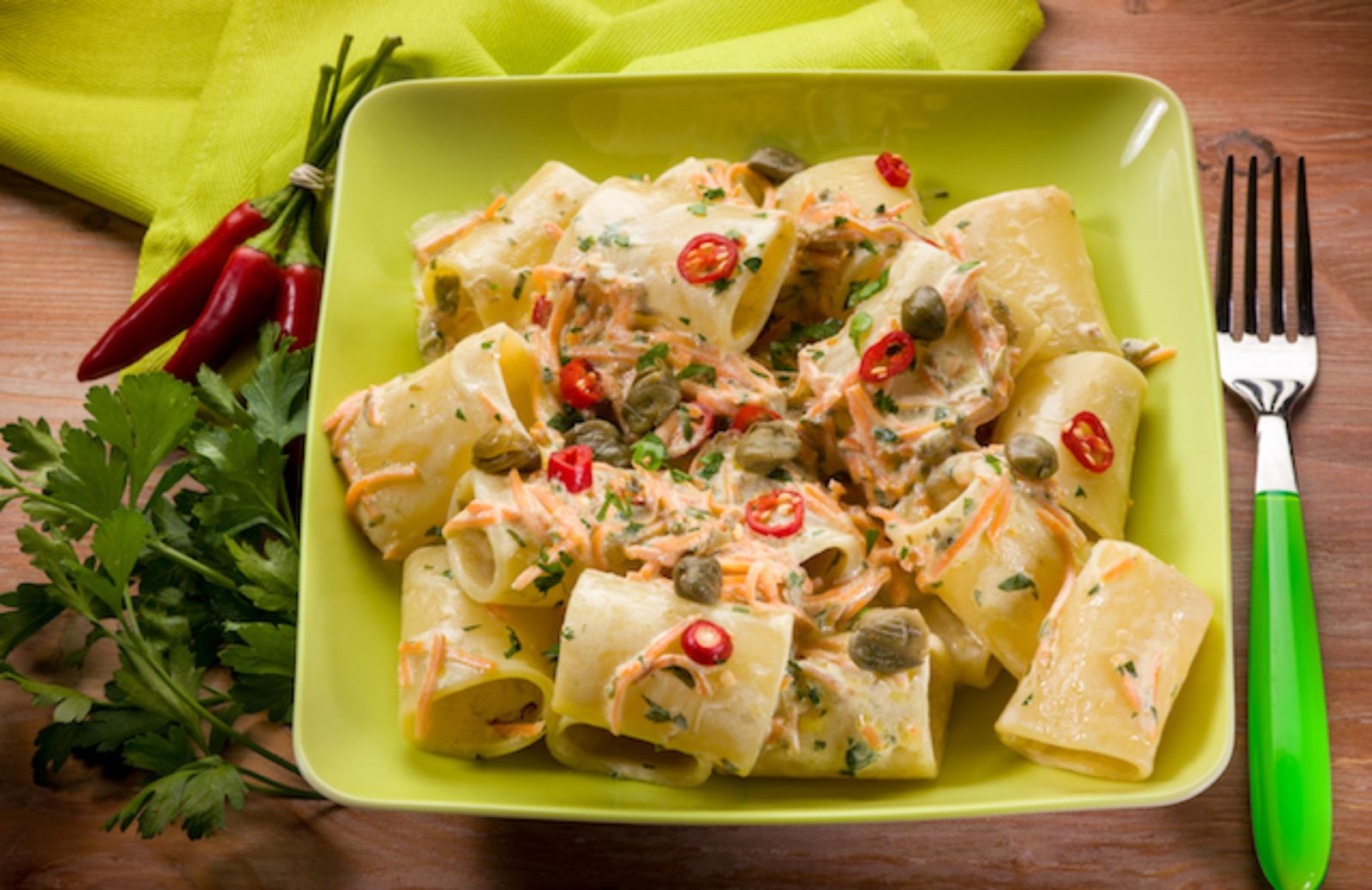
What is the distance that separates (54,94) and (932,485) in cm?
317

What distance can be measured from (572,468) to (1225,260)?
2086 millimetres

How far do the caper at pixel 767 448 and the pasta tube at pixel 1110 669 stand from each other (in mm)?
667

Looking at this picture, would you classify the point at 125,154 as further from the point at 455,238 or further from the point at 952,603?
the point at 952,603

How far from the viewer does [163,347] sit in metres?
3.79

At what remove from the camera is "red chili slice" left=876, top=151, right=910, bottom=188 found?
10.8 ft

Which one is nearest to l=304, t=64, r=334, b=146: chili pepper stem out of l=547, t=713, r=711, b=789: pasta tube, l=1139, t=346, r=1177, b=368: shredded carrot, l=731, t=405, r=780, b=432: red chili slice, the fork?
l=731, t=405, r=780, b=432: red chili slice

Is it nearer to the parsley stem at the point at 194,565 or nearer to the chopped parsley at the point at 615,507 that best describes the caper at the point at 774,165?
the chopped parsley at the point at 615,507

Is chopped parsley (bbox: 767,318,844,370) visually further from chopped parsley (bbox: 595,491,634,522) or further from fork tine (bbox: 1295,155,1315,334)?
fork tine (bbox: 1295,155,1315,334)

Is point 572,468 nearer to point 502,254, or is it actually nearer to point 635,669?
point 635,669

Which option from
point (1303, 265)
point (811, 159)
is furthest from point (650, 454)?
point (1303, 265)

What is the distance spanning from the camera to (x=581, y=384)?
300 centimetres

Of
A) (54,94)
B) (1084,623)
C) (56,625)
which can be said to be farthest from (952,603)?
(54,94)

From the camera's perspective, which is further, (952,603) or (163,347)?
(163,347)

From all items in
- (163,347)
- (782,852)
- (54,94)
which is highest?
(54,94)
